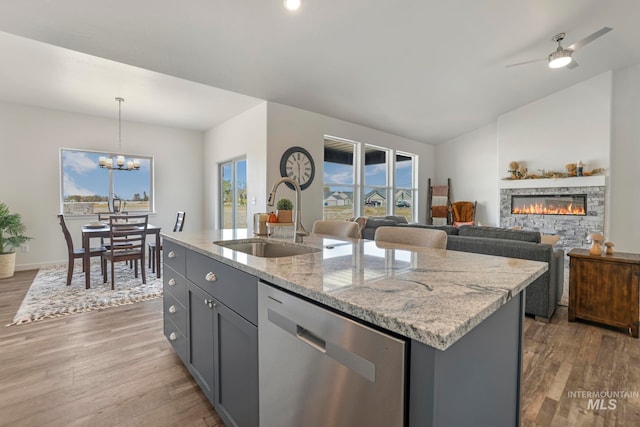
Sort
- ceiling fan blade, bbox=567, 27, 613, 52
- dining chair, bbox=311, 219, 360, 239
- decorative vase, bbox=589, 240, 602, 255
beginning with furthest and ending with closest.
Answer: ceiling fan blade, bbox=567, 27, 613, 52
decorative vase, bbox=589, 240, 602, 255
dining chair, bbox=311, 219, 360, 239

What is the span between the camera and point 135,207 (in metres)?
5.71

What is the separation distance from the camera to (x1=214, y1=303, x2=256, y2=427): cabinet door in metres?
1.16

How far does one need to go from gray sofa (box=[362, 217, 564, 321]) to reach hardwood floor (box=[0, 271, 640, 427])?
174mm

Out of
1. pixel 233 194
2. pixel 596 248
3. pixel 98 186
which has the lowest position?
pixel 596 248

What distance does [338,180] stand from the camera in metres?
5.87

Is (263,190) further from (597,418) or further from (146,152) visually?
(597,418)

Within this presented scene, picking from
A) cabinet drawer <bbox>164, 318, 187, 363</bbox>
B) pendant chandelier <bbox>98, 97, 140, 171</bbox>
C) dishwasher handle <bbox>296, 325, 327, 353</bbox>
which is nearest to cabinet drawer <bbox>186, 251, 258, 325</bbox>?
dishwasher handle <bbox>296, 325, 327, 353</bbox>

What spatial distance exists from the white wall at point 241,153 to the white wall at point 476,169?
17.2 feet

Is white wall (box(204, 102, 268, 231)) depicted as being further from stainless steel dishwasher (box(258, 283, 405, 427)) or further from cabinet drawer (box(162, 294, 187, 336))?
stainless steel dishwasher (box(258, 283, 405, 427))

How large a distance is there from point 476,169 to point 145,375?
7.65m

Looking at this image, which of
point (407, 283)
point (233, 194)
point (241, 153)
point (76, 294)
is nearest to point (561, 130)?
point (241, 153)

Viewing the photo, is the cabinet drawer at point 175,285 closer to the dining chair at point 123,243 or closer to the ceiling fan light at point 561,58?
the dining chair at point 123,243

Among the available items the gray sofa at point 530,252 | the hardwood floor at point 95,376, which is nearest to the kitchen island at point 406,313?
the hardwood floor at point 95,376

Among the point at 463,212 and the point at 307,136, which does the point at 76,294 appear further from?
the point at 463,212
